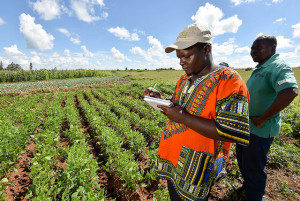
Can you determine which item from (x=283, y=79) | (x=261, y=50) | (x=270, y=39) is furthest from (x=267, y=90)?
(x=270, y=39)

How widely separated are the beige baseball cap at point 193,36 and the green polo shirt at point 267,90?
1317 mm

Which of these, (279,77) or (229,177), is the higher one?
(279,77)

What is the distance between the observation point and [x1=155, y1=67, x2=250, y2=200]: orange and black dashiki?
1.01 metres

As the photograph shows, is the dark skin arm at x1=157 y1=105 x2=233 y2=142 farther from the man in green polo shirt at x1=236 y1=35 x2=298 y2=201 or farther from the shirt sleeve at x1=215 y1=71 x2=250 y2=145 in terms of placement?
the man in green polo shirt at x1=236 y1=35 x2=298 y2=201

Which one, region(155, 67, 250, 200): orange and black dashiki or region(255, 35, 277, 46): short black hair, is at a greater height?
region(255, 35, 277, 46): short black hair

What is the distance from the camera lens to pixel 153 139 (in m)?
5.11

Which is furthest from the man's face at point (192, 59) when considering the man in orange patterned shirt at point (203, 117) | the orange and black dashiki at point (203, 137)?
the orange and black dashiki at point (203, 137)

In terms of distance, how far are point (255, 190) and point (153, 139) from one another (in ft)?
10.8

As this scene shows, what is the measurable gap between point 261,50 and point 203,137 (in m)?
1.81

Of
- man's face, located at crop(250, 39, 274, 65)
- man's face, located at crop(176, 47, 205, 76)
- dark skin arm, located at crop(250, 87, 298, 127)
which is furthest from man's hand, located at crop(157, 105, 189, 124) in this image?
man's face, located at crop(250, 39, 274, 65)

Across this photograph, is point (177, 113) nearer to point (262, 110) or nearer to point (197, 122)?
point (197, 122)

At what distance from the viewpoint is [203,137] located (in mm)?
1204

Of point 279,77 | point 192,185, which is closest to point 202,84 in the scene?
point 192,185

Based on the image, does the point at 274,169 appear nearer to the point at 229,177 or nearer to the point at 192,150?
the point at 229,177
